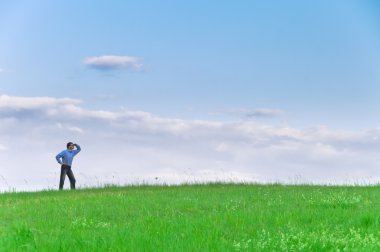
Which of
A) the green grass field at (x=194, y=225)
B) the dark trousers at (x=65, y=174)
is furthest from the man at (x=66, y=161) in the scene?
the green grass field at (x=194, y=225)

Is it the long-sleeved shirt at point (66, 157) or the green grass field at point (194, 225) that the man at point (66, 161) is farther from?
the green grass field at point (194, 225)

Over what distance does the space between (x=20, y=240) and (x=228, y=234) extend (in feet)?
13.2

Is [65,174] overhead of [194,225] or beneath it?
overhead

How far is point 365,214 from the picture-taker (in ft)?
44.3

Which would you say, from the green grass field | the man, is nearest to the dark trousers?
the man

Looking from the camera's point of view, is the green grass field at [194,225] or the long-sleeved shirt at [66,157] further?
the long-sleeved shirt at [66,157]

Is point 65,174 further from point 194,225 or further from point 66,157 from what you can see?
point 194,225

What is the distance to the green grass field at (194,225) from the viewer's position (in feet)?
33.8

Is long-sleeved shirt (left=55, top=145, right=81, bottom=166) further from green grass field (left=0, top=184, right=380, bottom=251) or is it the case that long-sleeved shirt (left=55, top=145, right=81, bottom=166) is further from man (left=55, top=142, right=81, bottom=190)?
green grass field (left=0, top=184, right=380, bottom=251)

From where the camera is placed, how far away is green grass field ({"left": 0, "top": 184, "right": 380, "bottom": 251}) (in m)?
10.3

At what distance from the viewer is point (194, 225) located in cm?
1259

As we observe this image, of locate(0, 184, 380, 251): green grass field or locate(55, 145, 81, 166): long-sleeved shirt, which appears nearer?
locate(0, 184, 380, 251): green grass field

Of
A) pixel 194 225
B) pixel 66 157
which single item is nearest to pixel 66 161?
pixel 66 157

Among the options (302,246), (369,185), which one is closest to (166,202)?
(302,246)
